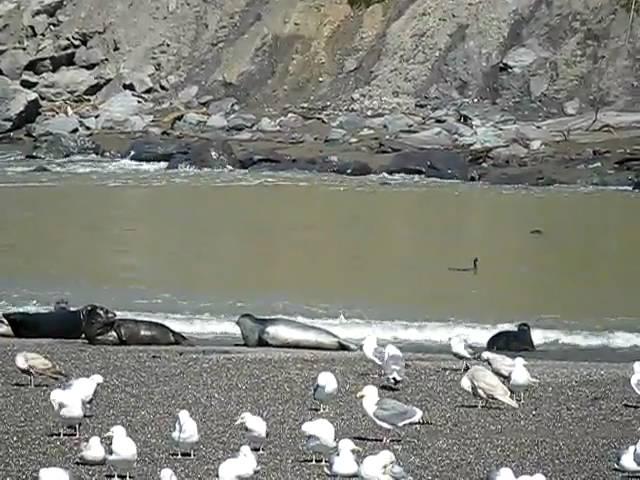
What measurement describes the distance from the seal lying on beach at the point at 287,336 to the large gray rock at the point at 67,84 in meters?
31.6

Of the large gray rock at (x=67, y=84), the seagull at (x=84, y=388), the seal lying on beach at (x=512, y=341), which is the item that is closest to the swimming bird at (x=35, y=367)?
the seagull at (x=84, y=388)

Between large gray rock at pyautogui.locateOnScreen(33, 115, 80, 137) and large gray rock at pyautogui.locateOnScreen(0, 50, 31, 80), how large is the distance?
4784mm

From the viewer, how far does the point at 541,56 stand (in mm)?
40812

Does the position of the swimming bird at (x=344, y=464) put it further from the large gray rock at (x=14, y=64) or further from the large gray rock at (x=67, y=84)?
the large gray rock at (x=14, y=64)

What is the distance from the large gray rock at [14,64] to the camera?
4550 centimetres

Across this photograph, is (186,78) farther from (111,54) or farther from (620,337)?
(620,337)

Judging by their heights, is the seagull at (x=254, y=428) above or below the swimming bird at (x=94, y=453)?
below

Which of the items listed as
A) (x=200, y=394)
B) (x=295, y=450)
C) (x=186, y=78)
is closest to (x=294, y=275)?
(x=200, y=394)

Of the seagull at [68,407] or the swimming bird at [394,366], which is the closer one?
the seagull at [68,407]

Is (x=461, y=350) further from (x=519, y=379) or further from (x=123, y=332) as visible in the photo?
(x=123, y=332)

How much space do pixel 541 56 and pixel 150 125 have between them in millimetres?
12748

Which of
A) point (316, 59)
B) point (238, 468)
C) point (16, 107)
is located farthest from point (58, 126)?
point (238, 468)

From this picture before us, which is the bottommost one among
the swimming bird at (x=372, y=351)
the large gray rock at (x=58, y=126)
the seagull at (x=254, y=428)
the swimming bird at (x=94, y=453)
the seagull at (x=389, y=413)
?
the large gray rock at (x=58, y=126)

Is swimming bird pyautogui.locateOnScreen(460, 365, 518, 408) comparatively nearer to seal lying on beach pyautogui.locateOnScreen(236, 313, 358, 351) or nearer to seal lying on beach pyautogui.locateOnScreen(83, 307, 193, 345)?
seal lying on beach pyautogui.locateOnScreen(236, 313, 358, 351)
